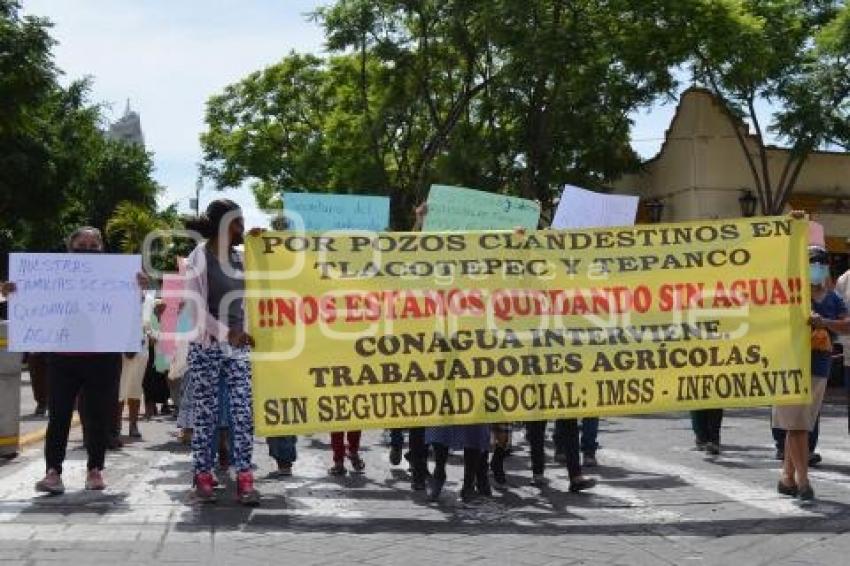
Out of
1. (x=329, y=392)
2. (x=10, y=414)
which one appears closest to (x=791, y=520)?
(x=329, y=392)

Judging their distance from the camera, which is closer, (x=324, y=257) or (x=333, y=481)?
(x=324, y=257)

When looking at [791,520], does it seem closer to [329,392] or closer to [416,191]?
[329,392]

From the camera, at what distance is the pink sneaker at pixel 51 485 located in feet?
24.9

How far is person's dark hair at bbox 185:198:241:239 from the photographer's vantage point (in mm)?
7430

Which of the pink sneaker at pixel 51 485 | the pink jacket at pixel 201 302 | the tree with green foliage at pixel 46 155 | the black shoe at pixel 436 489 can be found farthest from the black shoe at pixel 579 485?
the tree with green foliage at pixel 46 155

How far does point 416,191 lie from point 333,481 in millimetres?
20375

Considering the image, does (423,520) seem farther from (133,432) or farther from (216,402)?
(133,432)

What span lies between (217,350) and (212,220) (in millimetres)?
828

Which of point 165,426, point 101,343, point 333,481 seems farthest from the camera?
point 165,426

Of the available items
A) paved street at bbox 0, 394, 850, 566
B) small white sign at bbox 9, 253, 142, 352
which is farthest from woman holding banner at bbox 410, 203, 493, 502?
small white sign at bbox 9, 253, 142, 352

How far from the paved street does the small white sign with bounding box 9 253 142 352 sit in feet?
3.31

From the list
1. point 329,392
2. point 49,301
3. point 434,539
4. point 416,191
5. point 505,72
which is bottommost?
point 434,539

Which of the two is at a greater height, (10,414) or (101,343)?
(101,343)

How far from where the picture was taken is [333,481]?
28.6 feet
